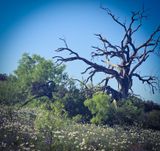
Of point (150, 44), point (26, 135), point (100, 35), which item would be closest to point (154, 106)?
point (150, 44)

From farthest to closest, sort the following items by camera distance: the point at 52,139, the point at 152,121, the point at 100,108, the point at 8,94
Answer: the point at 152,121 → the point at 8,94 → the point at 100,108 → the point at 52,139

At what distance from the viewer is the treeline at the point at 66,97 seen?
720 inches

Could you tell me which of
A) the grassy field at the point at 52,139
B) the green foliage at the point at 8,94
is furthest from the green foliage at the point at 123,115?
the green foliage at the point at 8,94

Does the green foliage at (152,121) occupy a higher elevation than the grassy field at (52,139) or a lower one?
higher

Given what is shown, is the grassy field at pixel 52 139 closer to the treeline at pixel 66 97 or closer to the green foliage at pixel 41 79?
the treeline at pixel 66 97

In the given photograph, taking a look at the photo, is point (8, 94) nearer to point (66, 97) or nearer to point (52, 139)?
point (66, 97)

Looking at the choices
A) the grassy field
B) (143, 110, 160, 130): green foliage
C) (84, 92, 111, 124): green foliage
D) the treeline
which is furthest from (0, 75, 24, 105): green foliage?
(143, 110, 160, 130): green foliage

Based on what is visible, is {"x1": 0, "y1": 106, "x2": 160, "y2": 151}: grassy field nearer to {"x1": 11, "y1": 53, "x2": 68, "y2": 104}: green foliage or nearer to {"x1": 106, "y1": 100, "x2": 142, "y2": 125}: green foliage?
{"x1": 106, "y1": 100, "x2": 142, "y2": 125}: green foliage

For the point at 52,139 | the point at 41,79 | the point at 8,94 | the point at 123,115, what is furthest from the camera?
the point at 41,79

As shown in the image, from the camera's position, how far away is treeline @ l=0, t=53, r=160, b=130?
60.0 ft

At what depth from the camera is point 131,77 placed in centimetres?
2308

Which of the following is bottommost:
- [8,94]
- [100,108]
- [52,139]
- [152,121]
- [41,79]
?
[52,139]

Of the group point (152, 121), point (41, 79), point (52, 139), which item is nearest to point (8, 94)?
point (41, 79)

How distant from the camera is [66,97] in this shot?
19.6m
